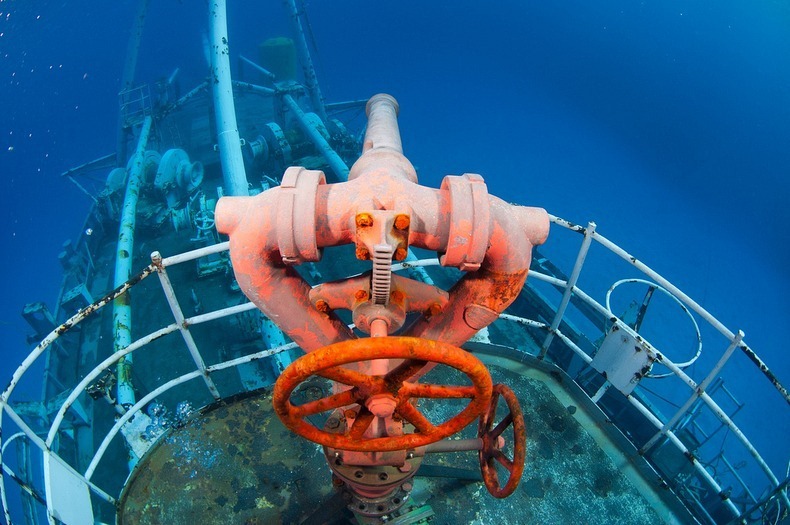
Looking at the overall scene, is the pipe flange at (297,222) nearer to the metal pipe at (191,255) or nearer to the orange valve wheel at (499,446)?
the metal pipe at (191,255)

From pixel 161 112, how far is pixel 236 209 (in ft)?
37.5

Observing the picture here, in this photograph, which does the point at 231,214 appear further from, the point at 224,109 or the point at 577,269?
the point at 224,109

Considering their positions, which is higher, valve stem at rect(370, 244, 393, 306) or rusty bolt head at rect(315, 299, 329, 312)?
valve stem at rect(370, 244, 393, 306)

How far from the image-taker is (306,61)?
11.8 m

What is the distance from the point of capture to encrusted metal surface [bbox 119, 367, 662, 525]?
247 cm

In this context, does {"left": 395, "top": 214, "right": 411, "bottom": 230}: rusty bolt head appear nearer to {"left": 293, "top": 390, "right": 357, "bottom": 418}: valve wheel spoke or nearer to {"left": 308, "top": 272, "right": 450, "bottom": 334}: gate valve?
{"left": 308, "top": 272, "right": 450, "bottom": 334}: gate valve

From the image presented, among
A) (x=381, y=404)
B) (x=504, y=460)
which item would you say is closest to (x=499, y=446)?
(x=504, y=460)

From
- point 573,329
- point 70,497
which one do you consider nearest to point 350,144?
point 573,329

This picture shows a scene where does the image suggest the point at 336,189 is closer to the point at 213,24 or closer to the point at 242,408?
the point at 242,408

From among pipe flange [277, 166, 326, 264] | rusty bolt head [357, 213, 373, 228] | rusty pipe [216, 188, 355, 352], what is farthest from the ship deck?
rusty bolt head [357, 213, 373, 228]

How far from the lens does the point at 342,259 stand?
841 centimetres

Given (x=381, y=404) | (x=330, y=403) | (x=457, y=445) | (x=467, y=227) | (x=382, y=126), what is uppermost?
(x=382, y=126)

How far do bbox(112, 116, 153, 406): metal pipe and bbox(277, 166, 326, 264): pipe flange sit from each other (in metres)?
1.89

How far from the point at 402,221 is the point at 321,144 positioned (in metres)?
8.62
